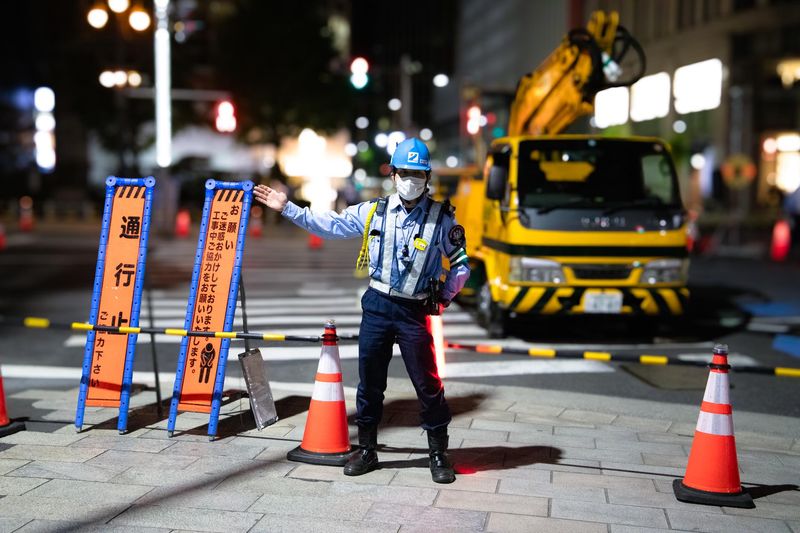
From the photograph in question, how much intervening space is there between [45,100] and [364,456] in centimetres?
5160

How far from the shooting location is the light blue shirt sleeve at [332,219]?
5395 millimetres

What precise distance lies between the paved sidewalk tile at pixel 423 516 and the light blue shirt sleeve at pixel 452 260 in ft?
4.24

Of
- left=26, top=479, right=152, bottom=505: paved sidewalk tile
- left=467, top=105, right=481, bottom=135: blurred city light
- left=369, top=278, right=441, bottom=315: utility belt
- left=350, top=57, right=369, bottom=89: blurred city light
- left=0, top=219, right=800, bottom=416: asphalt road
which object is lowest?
left=26, top=479, right=152, bottom=505: paved sidewalk tile

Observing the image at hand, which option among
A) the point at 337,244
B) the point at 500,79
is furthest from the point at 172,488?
the point at 500,79

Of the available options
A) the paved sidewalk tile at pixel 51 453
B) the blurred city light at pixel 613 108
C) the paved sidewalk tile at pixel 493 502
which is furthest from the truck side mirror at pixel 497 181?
the blurred city light at pixel 613 108

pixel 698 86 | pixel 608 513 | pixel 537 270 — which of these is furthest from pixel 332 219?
pixel 698 86

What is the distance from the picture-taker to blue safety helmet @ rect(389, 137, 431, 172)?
5.17 m

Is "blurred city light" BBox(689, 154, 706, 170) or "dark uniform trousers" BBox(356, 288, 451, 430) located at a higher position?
"blurred city light" BBox(689, 154, 706, 170)

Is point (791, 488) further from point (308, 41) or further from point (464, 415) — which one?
point (308, 41)

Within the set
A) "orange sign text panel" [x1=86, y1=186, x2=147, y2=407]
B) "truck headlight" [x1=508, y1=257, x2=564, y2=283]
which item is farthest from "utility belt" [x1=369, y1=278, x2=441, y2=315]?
"truck headlight" [x1=508, y1=257, x2=564, y2=283]

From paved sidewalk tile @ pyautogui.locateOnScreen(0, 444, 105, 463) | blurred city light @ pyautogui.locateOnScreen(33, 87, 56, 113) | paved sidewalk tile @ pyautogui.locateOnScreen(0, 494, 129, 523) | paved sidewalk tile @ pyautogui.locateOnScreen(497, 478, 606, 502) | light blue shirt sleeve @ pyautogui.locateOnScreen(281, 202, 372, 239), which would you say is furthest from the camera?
blurred city light @ pyautogui.locateOnScreen(33, 87, 56, 113)

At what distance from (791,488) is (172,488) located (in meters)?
3.71

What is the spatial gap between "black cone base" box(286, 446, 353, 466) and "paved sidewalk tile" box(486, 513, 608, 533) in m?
1.19

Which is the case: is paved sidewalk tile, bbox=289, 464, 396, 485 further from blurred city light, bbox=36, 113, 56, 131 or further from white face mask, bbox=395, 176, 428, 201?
blurred city light, bbox=36, 113, 56, 131
